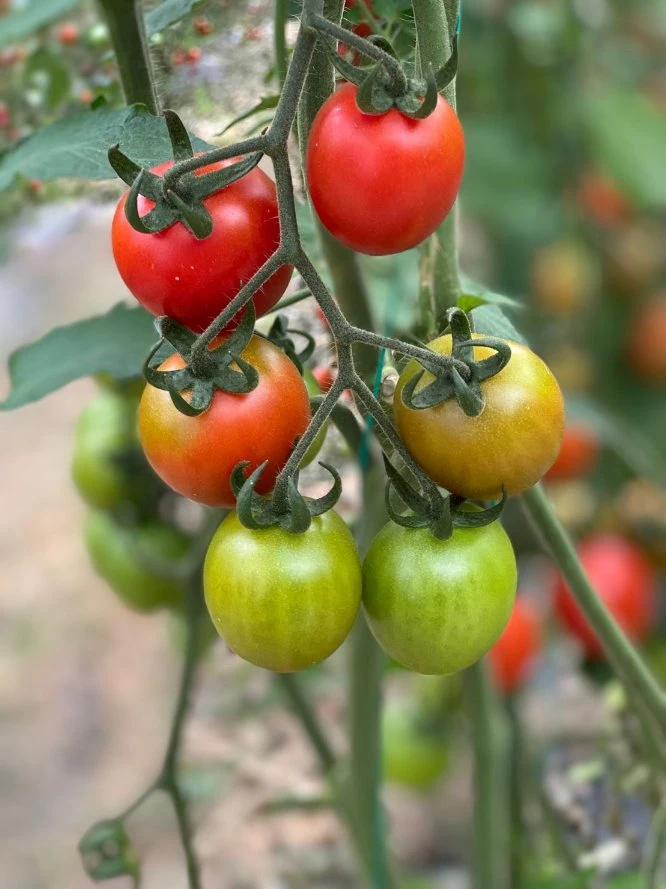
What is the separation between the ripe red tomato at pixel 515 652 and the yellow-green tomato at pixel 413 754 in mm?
99

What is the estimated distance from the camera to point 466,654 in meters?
0.41

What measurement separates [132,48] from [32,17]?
13cm

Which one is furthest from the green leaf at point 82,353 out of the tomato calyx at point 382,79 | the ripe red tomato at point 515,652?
the ripe red tomato at point 515,652

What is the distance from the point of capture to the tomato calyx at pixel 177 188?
1.14 ft

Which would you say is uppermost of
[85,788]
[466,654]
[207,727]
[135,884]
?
[466,654]

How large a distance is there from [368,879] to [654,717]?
306 millimetres

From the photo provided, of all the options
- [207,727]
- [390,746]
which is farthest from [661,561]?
[207,727]

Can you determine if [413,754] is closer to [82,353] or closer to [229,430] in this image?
[82,353]

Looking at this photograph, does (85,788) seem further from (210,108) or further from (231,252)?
(231,252)

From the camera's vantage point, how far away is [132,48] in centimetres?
51

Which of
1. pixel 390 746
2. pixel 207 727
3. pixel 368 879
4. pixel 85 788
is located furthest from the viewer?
pixel 85 788

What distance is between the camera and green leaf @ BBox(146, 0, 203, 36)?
0.49m

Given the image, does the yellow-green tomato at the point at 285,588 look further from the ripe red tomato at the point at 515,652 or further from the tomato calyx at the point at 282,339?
the ripe red tomato at the point at 515,652

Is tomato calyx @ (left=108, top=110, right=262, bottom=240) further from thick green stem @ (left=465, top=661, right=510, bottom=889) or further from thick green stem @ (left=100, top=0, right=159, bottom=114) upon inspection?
thick green stem @ (left=465, top=661, right=510, bottom=889)
